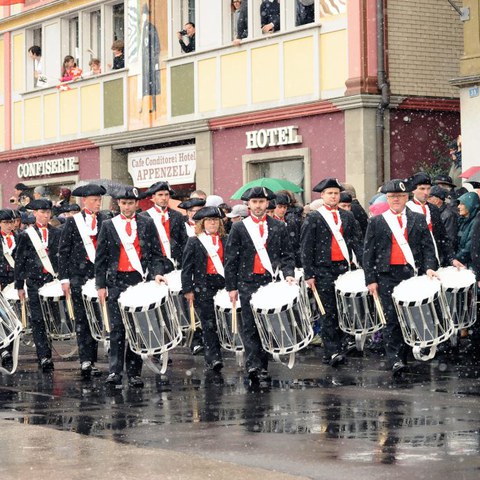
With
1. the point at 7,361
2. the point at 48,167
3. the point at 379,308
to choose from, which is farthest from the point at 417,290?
the point at 48,167

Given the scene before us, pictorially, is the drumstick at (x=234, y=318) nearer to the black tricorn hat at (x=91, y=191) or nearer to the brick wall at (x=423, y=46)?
the black tricorn hat at (x=91, y=191)

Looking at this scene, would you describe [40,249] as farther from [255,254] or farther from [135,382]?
[255,254]

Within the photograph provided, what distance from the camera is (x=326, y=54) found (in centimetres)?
2402

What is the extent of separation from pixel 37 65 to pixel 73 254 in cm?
1911

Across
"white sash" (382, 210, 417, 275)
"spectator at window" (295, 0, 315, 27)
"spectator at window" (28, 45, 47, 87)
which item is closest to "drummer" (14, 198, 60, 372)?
"white sash" (382, 210, 417, 275)

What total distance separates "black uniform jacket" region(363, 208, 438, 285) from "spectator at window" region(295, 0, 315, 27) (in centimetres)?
1075

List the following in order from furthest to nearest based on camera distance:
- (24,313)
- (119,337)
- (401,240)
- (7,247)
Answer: (7,247) → (24,313) → (401,240) → (119,337)

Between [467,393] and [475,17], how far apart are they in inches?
412

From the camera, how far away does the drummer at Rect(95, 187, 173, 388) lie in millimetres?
13852

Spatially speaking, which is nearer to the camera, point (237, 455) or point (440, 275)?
point (237, 455)

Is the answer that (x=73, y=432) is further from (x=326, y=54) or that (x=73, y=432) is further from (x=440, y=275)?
(x=326, y=54)

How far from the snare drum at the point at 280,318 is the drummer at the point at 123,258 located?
1000 millimetres

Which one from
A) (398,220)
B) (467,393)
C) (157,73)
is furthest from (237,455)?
(157,73)

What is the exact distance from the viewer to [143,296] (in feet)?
44.7
